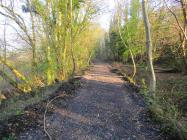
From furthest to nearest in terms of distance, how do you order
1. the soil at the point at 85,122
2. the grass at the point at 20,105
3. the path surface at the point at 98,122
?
the grass at the point at 20,105, the path surface at the point at 98,122, the soil at the point at 85,122

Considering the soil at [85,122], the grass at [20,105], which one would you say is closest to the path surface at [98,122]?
the soil at [85,122]

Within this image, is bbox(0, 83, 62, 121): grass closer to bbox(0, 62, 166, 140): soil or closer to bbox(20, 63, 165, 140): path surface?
bbox(0, 62, 166, 140): soil

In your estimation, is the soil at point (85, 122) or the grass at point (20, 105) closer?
the soil at point (85, 122)

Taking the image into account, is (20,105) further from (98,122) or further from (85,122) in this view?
(98,122)

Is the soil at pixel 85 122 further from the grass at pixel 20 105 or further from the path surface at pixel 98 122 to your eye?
the grass at pixel 20 105

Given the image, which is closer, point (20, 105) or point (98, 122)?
point (98, 122)

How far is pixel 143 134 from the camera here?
689 centimetres

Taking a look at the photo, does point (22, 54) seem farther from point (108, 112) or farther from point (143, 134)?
point (143, 134)

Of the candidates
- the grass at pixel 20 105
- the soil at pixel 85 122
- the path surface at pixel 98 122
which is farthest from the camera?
the grass at pixel 20 105

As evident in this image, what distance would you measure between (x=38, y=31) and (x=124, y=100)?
10815mm

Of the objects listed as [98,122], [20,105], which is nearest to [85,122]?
[98,122]

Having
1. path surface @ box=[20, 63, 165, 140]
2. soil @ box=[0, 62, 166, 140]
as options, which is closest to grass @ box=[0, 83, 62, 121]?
soil @ box=[0, 62, 166, 140]

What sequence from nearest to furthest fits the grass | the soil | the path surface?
the soil → the path surface → the grass

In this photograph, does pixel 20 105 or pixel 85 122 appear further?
pixel 20 105
